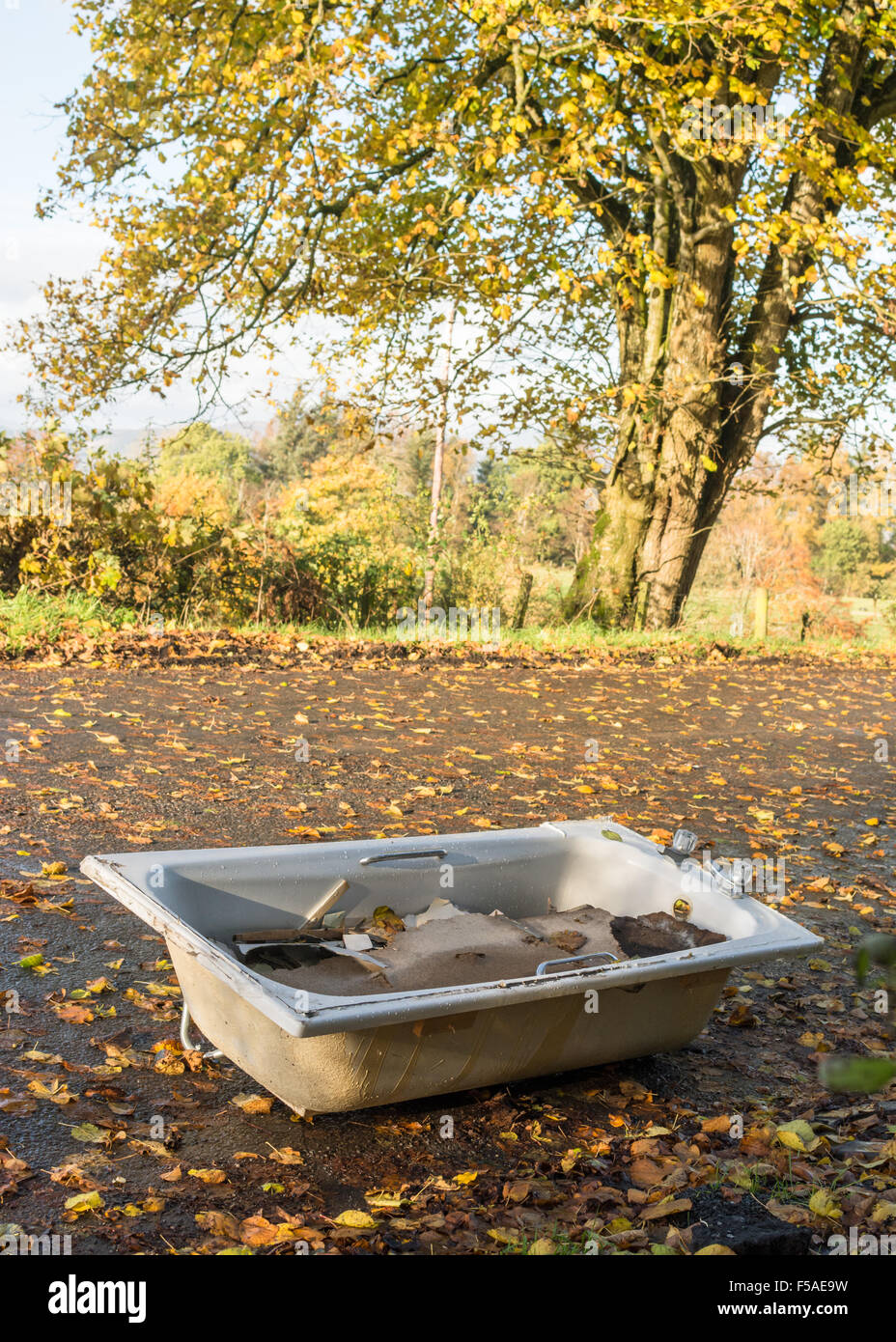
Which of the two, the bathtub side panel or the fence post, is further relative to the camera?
the fence post

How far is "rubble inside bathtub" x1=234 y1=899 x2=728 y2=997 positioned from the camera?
350 cm

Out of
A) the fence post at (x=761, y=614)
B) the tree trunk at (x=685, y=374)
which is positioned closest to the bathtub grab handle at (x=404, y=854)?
the tree trunk at (x=685, y=374)

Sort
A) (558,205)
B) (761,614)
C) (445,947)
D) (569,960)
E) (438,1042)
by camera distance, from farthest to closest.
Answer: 1. (761,614)
2. (558,205)
3. (445,947)
4. (569,960)
5. (438,1042)

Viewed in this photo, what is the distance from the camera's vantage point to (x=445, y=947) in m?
3.73

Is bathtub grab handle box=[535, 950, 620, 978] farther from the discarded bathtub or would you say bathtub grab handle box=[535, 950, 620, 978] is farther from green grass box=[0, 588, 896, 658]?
green grass box=[0, 588, 896, 658]

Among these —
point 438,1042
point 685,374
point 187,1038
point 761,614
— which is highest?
point 685,374

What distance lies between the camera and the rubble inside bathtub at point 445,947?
350 centimetres

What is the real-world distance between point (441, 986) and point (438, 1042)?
0.33 m

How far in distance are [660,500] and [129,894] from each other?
Result: 1220cm

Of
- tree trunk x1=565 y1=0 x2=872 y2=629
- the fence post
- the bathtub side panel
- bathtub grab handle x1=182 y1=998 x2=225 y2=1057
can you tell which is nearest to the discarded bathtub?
the bathtub side panel

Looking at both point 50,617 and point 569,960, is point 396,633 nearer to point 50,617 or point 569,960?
point 50,617

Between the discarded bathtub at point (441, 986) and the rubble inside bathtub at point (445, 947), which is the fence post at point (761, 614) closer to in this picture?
the discarded bathtub at point (441, 986)

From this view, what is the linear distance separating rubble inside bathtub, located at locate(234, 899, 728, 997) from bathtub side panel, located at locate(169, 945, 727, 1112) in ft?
0.54

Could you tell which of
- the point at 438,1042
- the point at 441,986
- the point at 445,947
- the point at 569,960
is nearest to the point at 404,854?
the point at 445,947
